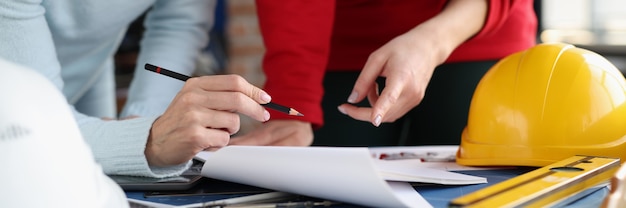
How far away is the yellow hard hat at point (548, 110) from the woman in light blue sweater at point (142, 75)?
0.28 metres

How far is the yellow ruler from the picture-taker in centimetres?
65

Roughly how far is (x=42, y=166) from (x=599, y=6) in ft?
9.59

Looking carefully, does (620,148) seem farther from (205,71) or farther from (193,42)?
(205,71)

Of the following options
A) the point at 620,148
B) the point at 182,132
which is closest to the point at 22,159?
the point at 182,132

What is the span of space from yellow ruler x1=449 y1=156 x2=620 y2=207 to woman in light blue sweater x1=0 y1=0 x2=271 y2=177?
1.04 ft

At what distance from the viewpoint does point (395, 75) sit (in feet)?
3.23

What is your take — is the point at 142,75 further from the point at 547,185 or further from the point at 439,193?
the point at 547,185

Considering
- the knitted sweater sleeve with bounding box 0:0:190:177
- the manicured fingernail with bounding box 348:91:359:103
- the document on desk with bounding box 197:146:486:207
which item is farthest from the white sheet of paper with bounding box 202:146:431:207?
the manicured fingernail with bounding box 348:91:359:103

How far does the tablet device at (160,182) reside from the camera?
34.3 inches

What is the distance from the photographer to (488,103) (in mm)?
941

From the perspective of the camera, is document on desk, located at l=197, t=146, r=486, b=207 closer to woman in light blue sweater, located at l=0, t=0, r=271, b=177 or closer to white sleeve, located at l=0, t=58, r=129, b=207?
woman in light blue sweater, located at l=0, t=0, r=271, b=177

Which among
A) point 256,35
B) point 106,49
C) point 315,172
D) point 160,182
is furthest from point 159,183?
point 256,35

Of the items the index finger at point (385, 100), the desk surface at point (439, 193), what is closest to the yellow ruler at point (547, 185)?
the desk surface at point (439, 193)

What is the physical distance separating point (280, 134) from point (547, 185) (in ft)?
1.74
